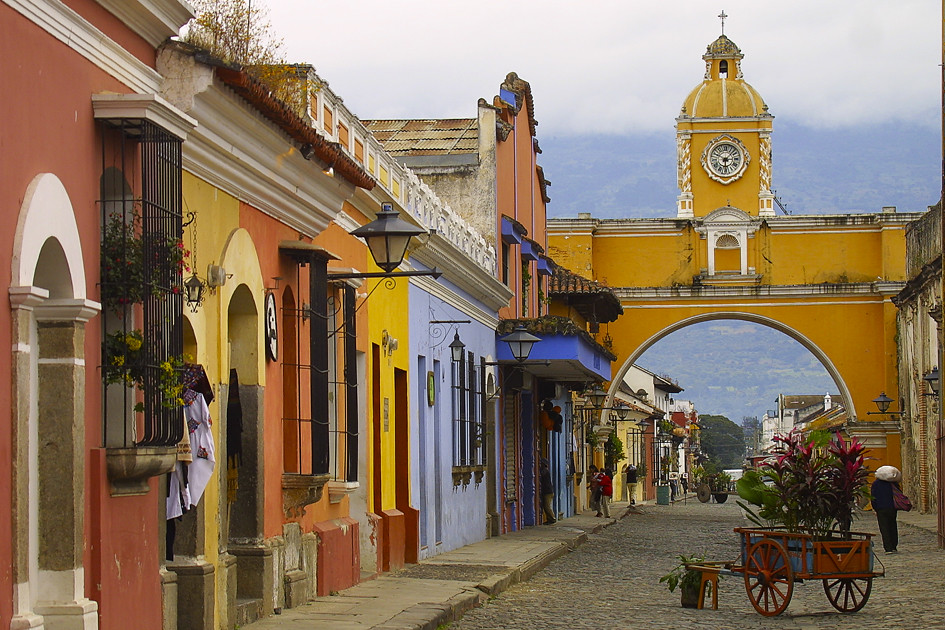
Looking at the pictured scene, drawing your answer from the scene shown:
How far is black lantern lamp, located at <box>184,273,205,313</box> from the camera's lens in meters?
7.99

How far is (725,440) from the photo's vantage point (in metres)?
171

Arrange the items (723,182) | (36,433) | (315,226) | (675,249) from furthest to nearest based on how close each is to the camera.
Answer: (723,182)
(675,249)
(315,226)
(36,433)

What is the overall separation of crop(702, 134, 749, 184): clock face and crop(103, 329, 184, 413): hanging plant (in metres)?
41.7

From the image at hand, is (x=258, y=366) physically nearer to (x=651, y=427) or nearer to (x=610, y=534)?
(x=610, y=534)

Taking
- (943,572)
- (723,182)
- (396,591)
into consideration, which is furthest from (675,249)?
(396,591)

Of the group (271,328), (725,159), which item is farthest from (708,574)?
(725,159)

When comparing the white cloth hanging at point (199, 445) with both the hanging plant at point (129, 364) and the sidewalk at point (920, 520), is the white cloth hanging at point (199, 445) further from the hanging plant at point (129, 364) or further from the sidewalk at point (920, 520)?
the sidewalk at point (920, 520)

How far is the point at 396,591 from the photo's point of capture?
12.0m

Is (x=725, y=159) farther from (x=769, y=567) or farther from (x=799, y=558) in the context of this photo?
(x=799, y=558)

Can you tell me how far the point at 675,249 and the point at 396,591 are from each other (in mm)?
32049

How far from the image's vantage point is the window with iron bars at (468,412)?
62.4ft

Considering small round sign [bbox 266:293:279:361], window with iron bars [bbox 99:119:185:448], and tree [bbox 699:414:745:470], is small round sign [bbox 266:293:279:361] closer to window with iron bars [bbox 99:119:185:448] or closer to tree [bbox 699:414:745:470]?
window with iron bars [bbox 99:119:185:448]

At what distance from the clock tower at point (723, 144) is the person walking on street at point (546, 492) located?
2035 centimetres

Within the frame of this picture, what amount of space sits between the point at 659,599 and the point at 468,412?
23.8ft
